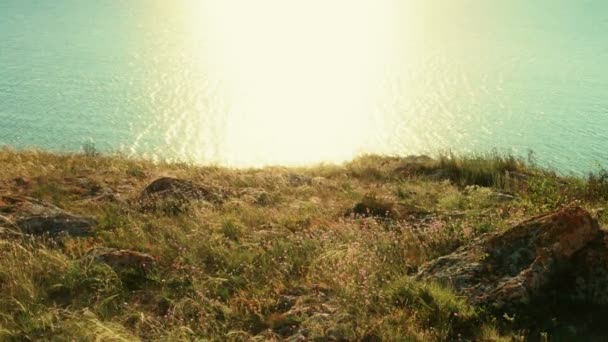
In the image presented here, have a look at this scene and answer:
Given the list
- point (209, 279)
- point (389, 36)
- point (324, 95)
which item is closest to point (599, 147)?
point (324, 95)

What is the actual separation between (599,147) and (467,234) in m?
25.1

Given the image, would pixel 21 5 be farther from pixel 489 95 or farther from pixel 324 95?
pixel 489 95

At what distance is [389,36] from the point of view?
59.7 metres

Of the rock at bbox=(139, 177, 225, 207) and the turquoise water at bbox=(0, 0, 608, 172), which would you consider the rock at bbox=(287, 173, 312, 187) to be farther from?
the turquoise water at bbox=(0, 0, 608, 172)

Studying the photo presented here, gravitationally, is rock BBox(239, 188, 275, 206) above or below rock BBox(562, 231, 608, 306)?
below

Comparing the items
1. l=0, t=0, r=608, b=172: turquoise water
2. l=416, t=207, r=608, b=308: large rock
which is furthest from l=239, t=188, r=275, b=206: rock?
l=0, t=0, r=608, b=172: turquoise water

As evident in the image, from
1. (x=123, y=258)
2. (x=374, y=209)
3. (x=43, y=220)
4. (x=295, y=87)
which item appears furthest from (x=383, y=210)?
(x=295, y=87)

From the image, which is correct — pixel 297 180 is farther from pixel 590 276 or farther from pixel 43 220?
pixel 590 276

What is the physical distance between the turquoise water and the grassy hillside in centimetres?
1677

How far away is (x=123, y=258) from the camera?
6766 millimetres

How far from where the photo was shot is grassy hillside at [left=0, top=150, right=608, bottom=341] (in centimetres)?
539

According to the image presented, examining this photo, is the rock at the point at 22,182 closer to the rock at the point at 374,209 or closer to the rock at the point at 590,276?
the rock at the point at 374,209

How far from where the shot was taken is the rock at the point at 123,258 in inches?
264

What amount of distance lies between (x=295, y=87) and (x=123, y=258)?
1468 inches
